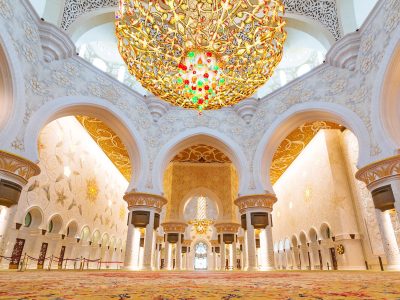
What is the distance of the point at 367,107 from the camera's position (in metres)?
6.55

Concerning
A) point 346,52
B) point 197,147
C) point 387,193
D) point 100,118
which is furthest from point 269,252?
point 100,118

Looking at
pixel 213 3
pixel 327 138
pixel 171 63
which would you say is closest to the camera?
pixel 213 3

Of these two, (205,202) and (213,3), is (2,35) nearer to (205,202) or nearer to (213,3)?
(213,3)

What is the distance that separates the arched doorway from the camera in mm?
22016

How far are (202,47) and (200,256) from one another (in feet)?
68.9

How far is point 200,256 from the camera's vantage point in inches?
878

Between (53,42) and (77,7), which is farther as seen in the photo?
(77,7)

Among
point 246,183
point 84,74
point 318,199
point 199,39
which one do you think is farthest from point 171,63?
point 318,199

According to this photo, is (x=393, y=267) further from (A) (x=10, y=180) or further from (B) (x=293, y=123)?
(A) (x=10, y=180)

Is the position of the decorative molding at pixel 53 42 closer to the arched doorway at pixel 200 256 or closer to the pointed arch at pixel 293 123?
the pointed arch at pixel 293 123

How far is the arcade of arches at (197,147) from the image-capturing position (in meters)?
5.83

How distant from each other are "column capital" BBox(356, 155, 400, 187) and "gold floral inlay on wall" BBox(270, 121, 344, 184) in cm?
446

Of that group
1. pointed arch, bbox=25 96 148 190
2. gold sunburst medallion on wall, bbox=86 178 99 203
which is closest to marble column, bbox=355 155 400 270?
pointed arch, bbox=25 96 148 190

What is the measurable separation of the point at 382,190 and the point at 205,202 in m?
16.3
